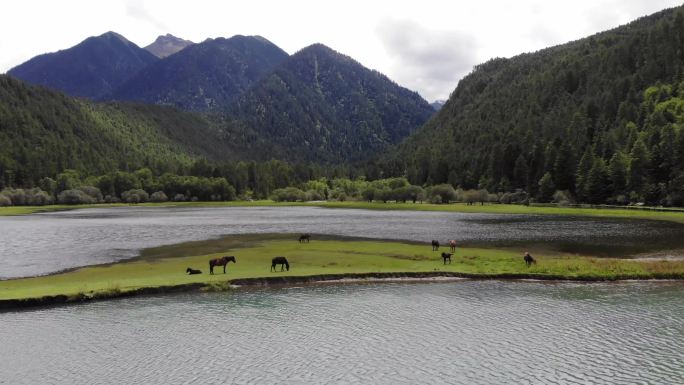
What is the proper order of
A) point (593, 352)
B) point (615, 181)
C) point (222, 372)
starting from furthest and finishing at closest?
point (615, 181) → point (593, 352) → point (222, 372)

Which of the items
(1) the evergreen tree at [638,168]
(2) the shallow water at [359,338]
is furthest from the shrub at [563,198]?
(2) the shallow water at [359,338]

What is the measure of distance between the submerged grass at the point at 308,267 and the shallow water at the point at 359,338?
16.8ft

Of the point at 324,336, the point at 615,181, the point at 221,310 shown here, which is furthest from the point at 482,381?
the point at 615,181

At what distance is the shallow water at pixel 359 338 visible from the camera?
1044 inches

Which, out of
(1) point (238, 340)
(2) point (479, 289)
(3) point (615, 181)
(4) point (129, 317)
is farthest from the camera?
(3) point (615, 181)

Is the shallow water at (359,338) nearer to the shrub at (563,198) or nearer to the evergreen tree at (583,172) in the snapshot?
the shrub at (563,198)

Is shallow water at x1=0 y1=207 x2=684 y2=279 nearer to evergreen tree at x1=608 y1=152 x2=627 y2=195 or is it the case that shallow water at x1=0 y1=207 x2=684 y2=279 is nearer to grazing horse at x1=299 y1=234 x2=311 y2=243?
grazing horse at x1=299 y1=234 x2=311 y2=243

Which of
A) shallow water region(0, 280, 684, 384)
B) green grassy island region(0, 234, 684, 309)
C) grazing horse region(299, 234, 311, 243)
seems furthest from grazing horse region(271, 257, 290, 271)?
grazing horse region(299, 234, 311, 243)

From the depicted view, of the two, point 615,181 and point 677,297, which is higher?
point 615,181

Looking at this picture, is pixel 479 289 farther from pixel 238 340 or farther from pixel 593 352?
pixel 238 340

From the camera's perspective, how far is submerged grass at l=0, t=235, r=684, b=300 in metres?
49.2

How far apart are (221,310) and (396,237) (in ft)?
193

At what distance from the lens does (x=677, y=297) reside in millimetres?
43188

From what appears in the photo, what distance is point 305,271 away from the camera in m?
55.8
